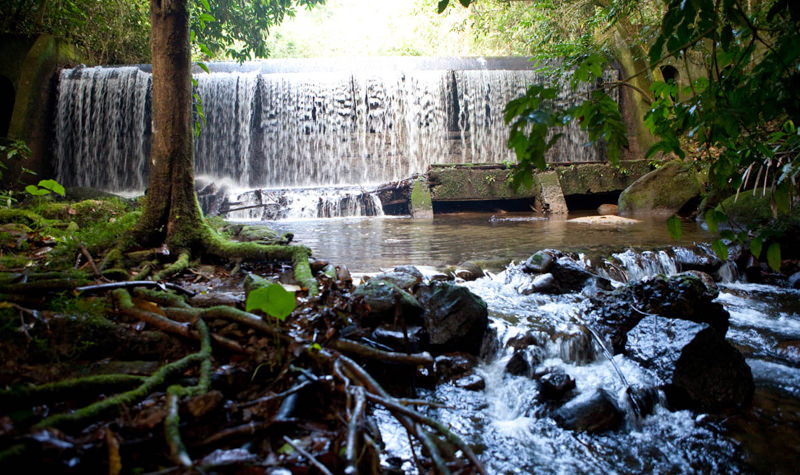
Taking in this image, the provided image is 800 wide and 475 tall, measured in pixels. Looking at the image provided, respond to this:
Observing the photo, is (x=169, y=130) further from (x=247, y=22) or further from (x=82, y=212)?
(x=247, y=22)

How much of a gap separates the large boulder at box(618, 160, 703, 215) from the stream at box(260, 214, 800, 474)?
4176 millimetres

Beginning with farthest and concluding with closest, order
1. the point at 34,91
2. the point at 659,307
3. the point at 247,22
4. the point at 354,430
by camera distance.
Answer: the point at 247,22, the point at 34,91, the point at 659,307, the point at 354,430

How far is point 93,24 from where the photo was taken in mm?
12555

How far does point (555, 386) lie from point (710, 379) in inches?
35.4

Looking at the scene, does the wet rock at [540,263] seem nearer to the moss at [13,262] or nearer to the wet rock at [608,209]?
the moss at [13,262]

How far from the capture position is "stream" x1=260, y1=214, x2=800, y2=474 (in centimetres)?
202

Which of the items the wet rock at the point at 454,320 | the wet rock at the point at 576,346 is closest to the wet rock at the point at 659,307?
the wet rock at the point at 576,346

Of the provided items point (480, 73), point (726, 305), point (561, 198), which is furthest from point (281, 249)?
point (480, 73)

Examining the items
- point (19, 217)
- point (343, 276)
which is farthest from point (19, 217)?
point (343, 276)

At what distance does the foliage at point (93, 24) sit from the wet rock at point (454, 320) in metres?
11.0

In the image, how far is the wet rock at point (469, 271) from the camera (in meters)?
4.65

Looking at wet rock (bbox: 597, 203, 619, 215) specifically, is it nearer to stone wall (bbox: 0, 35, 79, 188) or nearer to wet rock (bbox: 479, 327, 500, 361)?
wet rock (bbox: 479, 327, 500, 361)

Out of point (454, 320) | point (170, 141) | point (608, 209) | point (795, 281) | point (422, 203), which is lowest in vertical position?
point (795, 281)

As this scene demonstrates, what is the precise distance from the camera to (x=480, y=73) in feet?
43.8
